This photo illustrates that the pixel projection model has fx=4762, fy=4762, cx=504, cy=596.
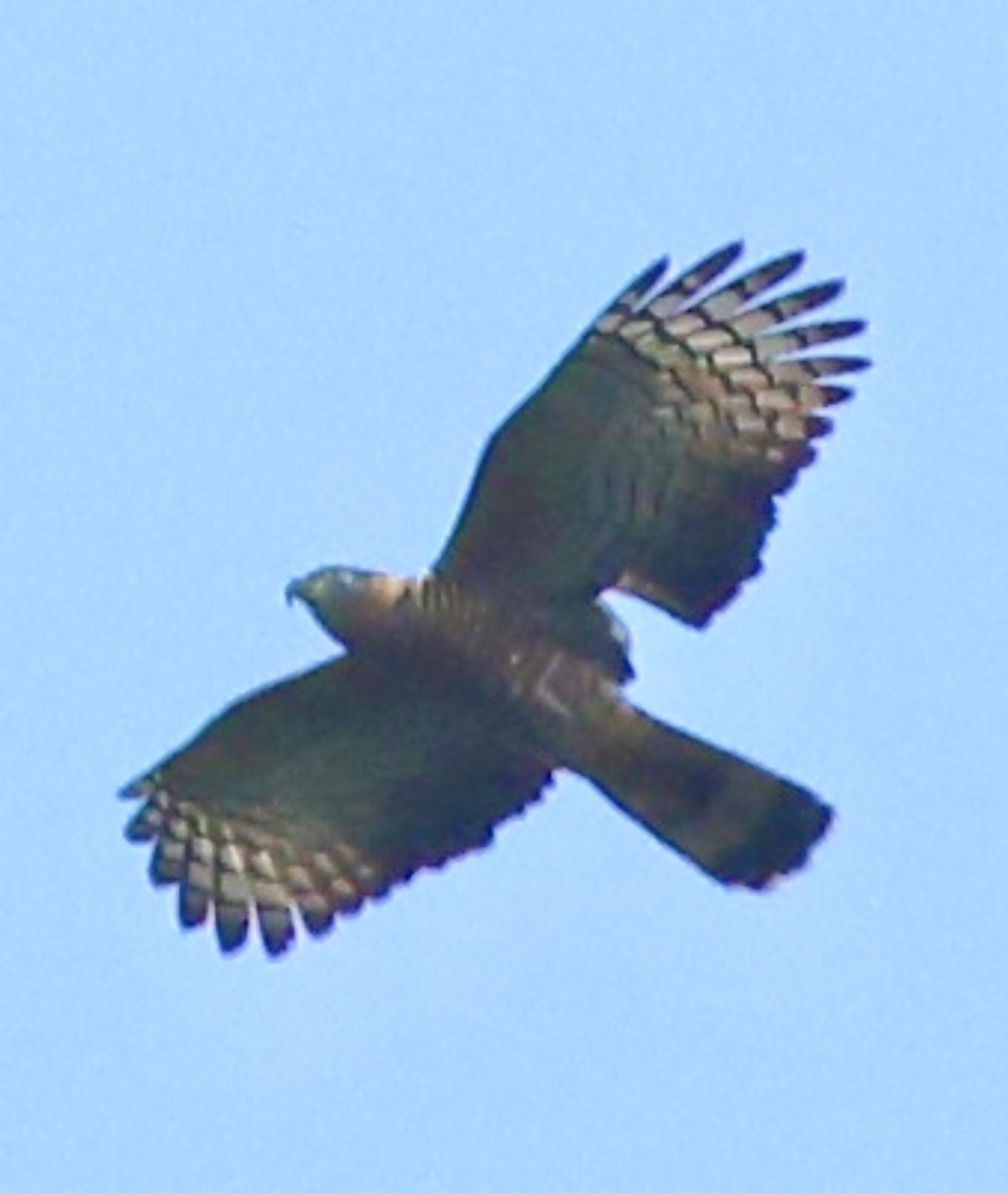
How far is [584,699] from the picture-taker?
1523 cm

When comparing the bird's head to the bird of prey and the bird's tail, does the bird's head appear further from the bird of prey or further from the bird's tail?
the bird's tail

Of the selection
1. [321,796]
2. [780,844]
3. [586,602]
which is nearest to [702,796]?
[780,844]

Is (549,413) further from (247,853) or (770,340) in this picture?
(247,853)

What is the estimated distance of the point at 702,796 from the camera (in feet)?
49.8

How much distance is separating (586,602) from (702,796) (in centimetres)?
78

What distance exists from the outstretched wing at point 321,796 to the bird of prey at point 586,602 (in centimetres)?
1

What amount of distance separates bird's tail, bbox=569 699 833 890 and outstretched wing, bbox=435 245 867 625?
0.47 m

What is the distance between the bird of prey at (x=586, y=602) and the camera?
15.2 metres

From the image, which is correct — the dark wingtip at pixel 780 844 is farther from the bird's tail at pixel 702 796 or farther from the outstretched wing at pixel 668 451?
the outstretched wing at pixel 668 451

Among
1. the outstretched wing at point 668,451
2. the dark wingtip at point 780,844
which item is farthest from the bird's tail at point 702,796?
the outstretched wing at point 668,451

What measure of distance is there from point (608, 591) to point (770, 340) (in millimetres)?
987

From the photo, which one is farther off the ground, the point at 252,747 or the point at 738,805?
the point at 252,747

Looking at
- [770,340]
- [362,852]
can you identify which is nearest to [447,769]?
[362,852]

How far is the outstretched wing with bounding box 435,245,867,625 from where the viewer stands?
602 inches
